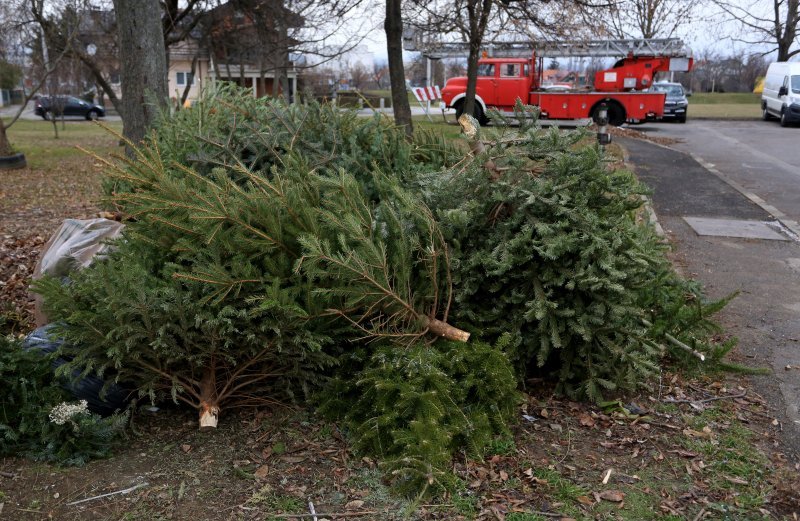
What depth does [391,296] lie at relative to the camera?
12.6ft

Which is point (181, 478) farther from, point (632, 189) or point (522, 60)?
point (522, 60)

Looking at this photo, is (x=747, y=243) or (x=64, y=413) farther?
(x=747, y=243)

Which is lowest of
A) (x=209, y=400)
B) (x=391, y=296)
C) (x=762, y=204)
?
(x=209, y=400)

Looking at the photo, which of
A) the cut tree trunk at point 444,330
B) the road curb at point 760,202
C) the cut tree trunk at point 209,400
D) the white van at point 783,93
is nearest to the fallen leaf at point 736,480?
the cut tree trunk at point 444,330

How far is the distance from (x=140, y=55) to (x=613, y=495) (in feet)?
25.7

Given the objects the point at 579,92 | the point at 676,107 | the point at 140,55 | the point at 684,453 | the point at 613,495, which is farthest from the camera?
the point at 676,107

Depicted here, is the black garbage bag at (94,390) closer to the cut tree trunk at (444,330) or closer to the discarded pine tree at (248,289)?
the discarded pine tree at (248,289)

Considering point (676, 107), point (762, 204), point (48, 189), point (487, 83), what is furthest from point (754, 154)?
point (48, 189)

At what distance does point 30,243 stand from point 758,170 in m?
13.5

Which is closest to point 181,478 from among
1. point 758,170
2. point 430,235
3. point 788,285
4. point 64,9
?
point 430,235

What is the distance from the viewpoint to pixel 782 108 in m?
27.1

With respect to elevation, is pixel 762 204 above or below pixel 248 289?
below

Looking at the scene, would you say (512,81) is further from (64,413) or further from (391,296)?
(64,413)

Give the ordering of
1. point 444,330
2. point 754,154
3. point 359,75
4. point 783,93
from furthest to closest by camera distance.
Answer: point 359,75 → point 783,93 → point 754,154 → point 444,330
